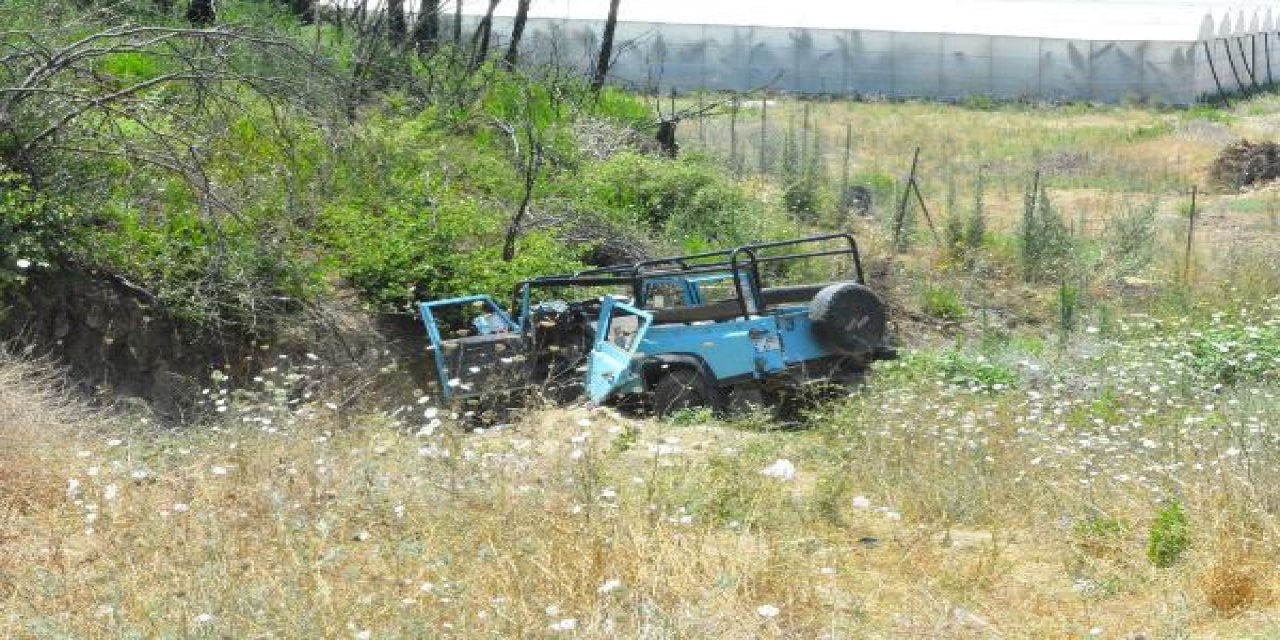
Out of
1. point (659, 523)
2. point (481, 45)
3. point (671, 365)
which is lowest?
point (671, 365)

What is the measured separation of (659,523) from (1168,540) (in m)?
1.94

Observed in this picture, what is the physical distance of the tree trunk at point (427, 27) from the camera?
19.9 m

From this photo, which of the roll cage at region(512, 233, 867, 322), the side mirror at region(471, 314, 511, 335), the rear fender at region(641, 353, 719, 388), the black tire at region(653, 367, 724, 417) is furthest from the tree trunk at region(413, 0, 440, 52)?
the black tire at region(653, 367, 724, 417)

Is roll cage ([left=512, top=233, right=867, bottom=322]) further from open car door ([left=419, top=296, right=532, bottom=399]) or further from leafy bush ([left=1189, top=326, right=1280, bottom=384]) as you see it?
leafy bush ([left=1189, top=326, right=1280, bottom=384])

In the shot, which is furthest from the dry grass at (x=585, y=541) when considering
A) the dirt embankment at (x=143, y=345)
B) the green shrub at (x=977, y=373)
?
the dirt embankment at (x=143, y=345)

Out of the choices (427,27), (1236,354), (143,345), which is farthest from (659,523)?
(427,27)

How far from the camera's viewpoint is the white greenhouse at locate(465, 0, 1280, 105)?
39438 millimetres

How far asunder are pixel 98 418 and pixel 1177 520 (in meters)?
6.35

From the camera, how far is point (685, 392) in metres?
12.0

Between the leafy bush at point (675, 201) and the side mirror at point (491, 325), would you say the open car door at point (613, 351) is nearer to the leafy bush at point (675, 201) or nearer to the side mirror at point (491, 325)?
the side mirror at point (491, 325)

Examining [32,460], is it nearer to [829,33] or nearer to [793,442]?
[793,442]

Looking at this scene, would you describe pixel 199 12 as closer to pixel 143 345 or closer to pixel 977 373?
pixel 143 345

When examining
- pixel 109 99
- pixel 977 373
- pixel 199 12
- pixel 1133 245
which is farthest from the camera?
pixel 199 12

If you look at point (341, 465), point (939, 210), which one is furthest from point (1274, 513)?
point (939, 210)
